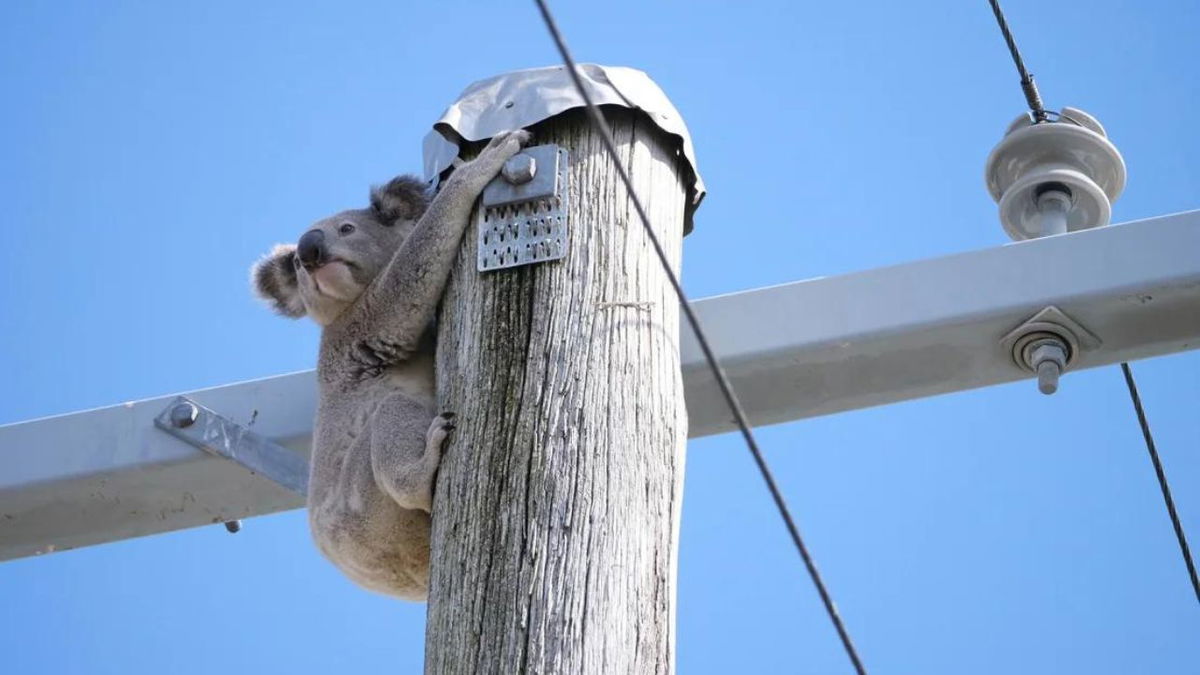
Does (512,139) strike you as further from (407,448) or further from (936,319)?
(936,319)

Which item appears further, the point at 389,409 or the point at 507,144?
the point at 389,409

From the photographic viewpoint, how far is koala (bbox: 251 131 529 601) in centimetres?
504

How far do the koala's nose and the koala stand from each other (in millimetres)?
22

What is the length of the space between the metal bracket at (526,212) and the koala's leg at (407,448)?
1.45 feet

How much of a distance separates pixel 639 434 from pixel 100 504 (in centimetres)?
224

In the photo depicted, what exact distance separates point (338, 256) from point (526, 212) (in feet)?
7.76

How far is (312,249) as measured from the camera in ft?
22.7

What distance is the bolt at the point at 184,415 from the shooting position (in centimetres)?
562

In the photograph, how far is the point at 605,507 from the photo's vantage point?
3.98 meters

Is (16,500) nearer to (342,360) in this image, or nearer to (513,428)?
(342,360)

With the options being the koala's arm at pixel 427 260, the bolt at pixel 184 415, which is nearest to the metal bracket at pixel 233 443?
the bolt at pixel 184 415

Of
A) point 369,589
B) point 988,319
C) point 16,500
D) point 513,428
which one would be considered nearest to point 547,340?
point 513,428

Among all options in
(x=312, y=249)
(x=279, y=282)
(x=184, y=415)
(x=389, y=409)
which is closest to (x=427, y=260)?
(x=389, y=409)

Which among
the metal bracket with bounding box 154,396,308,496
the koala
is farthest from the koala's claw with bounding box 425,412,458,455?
the metal bracket with bounding box 154,396,308,496
